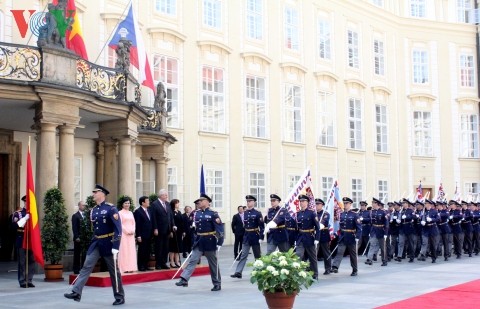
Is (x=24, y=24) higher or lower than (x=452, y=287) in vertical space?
higher

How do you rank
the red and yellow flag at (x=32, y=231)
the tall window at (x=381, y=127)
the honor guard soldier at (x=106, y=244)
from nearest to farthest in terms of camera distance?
the honor guard soldier at (x=106, y=244)
the red and yellow flag at (x=32, y=231)
the tall window at (x=381, y=127)

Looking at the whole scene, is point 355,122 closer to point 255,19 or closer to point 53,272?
point 255,19

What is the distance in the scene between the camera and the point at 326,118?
35.9m

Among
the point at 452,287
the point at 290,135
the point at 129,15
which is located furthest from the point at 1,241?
the point at 290,135

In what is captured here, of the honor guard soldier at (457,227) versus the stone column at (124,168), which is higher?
the stone column at (124,168)

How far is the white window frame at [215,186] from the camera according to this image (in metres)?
29.0

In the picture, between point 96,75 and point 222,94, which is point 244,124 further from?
point 96,75

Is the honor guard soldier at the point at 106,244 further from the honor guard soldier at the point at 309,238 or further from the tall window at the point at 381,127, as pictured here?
the tall window at the point at 381,127

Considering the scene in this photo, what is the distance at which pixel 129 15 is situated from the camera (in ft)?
68.8

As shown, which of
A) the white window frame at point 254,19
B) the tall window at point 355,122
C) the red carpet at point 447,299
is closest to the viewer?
the red carpet at point 447,299

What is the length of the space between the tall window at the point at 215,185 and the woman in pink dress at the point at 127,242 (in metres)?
12.9

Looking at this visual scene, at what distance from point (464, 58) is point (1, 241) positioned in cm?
3173

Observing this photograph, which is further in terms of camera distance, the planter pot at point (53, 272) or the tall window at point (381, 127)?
the tall window at point (381, 127)

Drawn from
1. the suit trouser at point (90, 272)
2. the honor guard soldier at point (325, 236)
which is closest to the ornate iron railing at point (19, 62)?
the suit trouser at point (90, 272)
